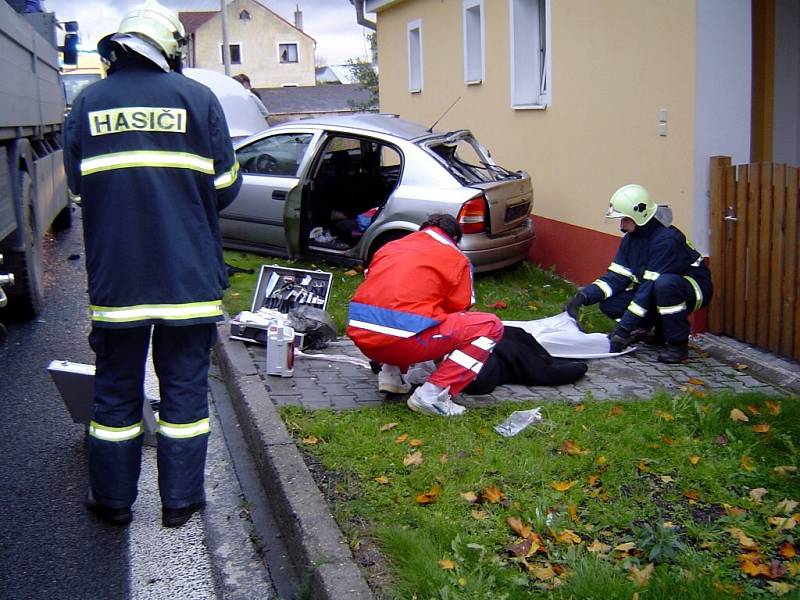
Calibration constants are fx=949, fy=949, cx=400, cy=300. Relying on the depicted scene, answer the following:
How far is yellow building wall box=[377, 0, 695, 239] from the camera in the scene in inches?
292

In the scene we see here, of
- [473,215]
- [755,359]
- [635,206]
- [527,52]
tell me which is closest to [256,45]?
[527,52]

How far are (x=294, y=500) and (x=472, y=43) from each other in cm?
933

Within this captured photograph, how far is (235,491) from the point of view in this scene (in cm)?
484

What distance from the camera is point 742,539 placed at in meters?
3.88

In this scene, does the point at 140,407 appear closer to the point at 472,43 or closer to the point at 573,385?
the point at 573,385

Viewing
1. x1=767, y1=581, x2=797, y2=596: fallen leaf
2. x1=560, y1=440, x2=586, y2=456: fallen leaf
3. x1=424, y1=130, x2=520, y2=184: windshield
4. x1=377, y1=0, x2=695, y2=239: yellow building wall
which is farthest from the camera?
x1=424, y1=130, x2=520, y2=184: windshield

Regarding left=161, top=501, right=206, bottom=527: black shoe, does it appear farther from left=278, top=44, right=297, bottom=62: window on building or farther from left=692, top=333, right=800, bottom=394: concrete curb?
left=278, top=44, right=297, bottom=62: window on building

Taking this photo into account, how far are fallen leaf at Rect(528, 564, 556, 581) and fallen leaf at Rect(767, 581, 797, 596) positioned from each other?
2.58ft

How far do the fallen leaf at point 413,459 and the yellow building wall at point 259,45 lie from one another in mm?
70919

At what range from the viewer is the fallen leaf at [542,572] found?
3.59m

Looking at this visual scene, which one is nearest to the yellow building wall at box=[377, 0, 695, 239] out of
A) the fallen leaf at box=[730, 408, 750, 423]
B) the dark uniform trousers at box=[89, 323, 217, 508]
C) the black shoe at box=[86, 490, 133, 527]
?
the fallen leaf at box=[730, 408, 750, 423]

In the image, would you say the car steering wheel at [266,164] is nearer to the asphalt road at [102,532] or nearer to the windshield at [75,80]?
the asphalt road at [102,532]

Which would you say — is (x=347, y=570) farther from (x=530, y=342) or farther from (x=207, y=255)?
(x=530, y=342)

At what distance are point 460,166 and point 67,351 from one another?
4.06 m
